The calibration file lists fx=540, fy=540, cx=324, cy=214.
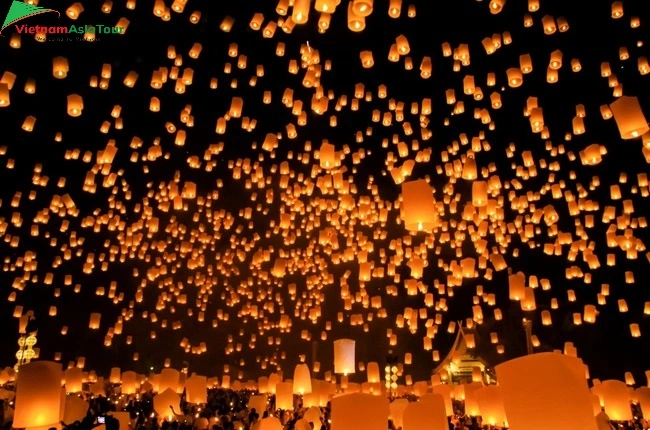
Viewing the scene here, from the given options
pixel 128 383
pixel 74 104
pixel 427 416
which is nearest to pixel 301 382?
pixel 427 416

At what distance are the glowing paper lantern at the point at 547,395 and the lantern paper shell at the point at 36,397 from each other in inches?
181

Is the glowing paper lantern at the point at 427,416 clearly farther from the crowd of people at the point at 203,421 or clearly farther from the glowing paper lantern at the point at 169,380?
the glowing paper lantern at the point at 169,380

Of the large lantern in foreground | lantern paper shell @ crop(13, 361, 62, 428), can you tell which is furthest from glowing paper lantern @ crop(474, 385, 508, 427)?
lantern paper shell @ crop(13, 361, 62, 428)

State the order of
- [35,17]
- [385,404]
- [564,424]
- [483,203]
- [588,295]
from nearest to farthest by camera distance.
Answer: [564,424]
[385,404]
[483,203]
[35,17]
[588,295]

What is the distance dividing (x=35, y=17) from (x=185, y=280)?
40.5 feet

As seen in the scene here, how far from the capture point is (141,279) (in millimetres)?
20312

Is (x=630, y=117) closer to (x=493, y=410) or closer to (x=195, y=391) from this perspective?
(x=493, y=410)

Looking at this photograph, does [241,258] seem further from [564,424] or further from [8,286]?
[564,424]

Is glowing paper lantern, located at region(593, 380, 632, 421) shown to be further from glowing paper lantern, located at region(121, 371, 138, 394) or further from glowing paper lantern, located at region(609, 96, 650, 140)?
glowing paper lantern, located at region(121, 371, 138, 394)

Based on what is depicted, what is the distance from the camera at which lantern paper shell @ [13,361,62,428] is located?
5.39 m

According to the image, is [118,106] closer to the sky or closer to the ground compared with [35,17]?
closer to the ground

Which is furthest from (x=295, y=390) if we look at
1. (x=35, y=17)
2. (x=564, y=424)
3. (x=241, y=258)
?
(x=241, y=258)

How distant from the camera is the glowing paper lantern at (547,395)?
3.03 meters

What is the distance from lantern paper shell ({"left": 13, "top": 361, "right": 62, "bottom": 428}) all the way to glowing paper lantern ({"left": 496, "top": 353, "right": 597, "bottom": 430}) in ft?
15.1
